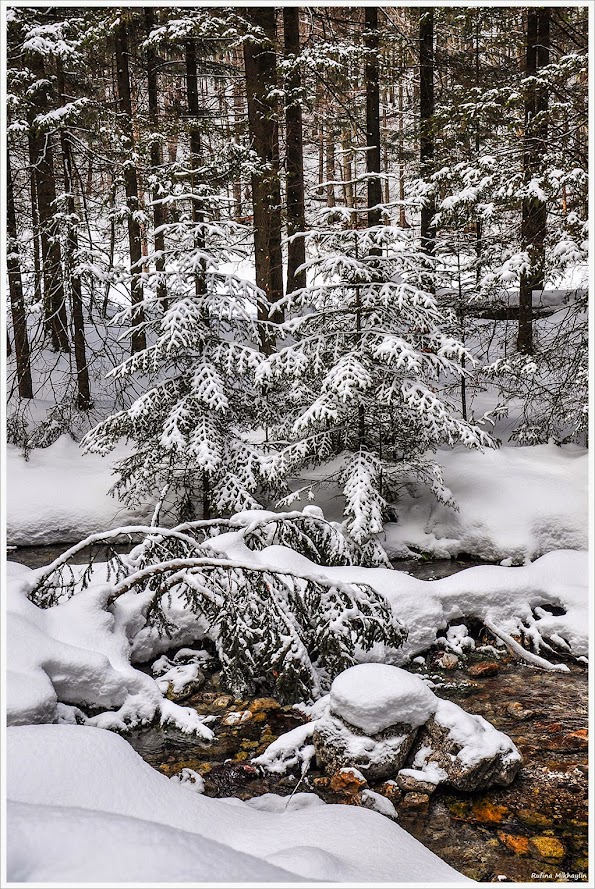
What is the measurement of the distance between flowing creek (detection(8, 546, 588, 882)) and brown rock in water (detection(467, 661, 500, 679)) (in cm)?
4

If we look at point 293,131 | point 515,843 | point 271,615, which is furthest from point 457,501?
point 293,131

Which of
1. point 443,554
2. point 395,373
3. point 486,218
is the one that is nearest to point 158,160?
point 486,218

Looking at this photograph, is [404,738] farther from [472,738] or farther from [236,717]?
[236,717]

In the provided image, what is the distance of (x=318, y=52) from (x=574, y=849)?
35.5ft

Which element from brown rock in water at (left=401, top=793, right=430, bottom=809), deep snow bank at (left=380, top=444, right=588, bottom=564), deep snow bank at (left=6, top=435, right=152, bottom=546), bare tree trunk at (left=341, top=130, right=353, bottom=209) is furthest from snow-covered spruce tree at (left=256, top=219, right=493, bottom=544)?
brown rock in water at (left=401, top=793, right=430, bottom=809)

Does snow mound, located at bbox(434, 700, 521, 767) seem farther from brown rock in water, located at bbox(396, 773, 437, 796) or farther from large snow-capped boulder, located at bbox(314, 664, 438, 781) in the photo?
brown rock in water, located at bbox(396, 773, 437, 796)

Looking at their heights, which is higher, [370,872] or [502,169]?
[502,169]

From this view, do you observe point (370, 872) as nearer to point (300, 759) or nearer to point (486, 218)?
point (300, 759)

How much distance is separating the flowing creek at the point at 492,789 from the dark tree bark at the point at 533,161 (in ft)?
19.0

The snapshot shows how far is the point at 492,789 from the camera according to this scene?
4527 millimetres

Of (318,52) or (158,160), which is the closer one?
(318,52)

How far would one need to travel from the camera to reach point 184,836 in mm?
1826

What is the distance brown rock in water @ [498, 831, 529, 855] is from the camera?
395cm

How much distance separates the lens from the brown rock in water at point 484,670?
245 inches
